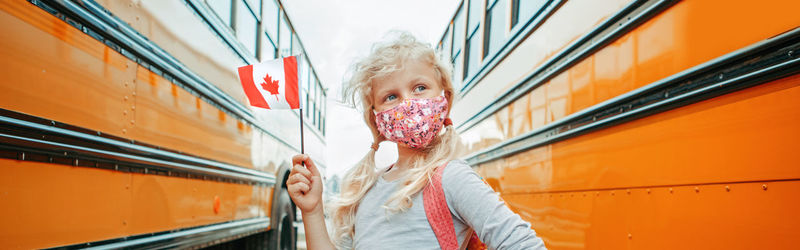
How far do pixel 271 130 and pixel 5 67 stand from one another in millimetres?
2300

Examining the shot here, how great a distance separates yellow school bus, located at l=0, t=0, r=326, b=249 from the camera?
3.68 feet

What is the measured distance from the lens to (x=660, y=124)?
1170 mm

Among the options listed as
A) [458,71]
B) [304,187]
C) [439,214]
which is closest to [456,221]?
[439,214]

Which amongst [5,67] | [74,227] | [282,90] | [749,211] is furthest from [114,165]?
[749,211]

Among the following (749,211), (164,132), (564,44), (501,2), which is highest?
(501,2)

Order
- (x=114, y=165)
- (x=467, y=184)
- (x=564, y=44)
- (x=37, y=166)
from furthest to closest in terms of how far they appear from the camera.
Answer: (x=564, y=44)
(x=114, y=165)
(x=37, y=166)
(x=467, y=184)

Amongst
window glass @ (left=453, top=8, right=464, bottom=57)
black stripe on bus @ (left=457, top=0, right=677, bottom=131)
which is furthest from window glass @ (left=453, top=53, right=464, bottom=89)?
black stripe on bus @ (left=457, top=0, right=677, bottom=131)

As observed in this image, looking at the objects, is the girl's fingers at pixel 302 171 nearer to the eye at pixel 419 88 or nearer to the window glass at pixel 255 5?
the eye at pixel 419 88

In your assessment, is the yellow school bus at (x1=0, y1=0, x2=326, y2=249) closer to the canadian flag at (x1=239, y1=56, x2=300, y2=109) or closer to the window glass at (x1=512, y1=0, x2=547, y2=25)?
the canadian flag at (x1=239, y1=56, x2=300, y2=109)

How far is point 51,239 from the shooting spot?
122 centimetres

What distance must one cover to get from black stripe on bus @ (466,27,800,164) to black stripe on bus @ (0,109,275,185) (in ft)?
4.59

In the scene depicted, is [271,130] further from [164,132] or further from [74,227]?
[74,227]

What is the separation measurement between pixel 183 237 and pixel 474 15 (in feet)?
8.03

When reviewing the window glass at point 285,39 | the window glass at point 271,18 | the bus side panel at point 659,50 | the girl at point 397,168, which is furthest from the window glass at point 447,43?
the girl at point 397,168
